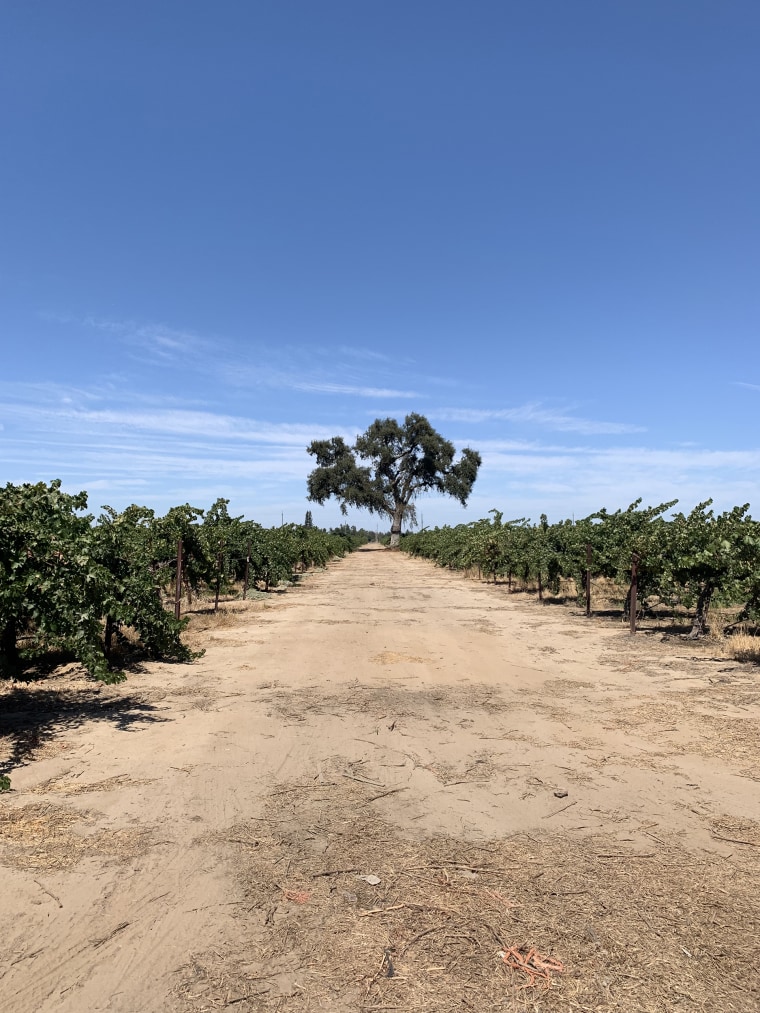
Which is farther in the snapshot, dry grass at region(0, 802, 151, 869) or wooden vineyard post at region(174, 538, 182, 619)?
wooden vineyard post at region(174, 538, 182, 619)

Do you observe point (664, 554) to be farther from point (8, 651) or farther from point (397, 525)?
point (397, 525)

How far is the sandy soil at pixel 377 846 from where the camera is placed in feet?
9.70

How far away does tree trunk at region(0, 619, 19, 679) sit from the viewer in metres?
7.48

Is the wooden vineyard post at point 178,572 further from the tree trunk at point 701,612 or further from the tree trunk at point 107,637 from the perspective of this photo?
the tree trunk at point 701,612

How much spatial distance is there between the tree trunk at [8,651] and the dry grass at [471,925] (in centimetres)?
453

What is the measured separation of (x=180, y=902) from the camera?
139 inches

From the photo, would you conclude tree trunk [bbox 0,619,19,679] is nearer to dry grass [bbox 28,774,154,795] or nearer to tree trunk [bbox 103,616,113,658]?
tree trunk [bbox 103,616,113,658]

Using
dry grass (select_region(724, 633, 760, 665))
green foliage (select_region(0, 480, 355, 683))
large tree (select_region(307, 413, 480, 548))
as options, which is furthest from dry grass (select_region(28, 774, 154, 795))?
large tree (select_region(307, 413, 480, 548))

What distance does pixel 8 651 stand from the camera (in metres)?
8.02

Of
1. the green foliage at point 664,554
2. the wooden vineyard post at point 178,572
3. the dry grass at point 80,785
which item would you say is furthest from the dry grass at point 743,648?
the wooden vineyard post at point 178,572

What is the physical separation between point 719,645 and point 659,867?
29.3 feet

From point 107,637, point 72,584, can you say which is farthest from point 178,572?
point 72,584

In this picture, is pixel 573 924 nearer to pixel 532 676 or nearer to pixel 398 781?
pixel 398 781

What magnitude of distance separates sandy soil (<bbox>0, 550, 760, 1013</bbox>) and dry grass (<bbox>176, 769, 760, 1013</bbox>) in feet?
0.04
